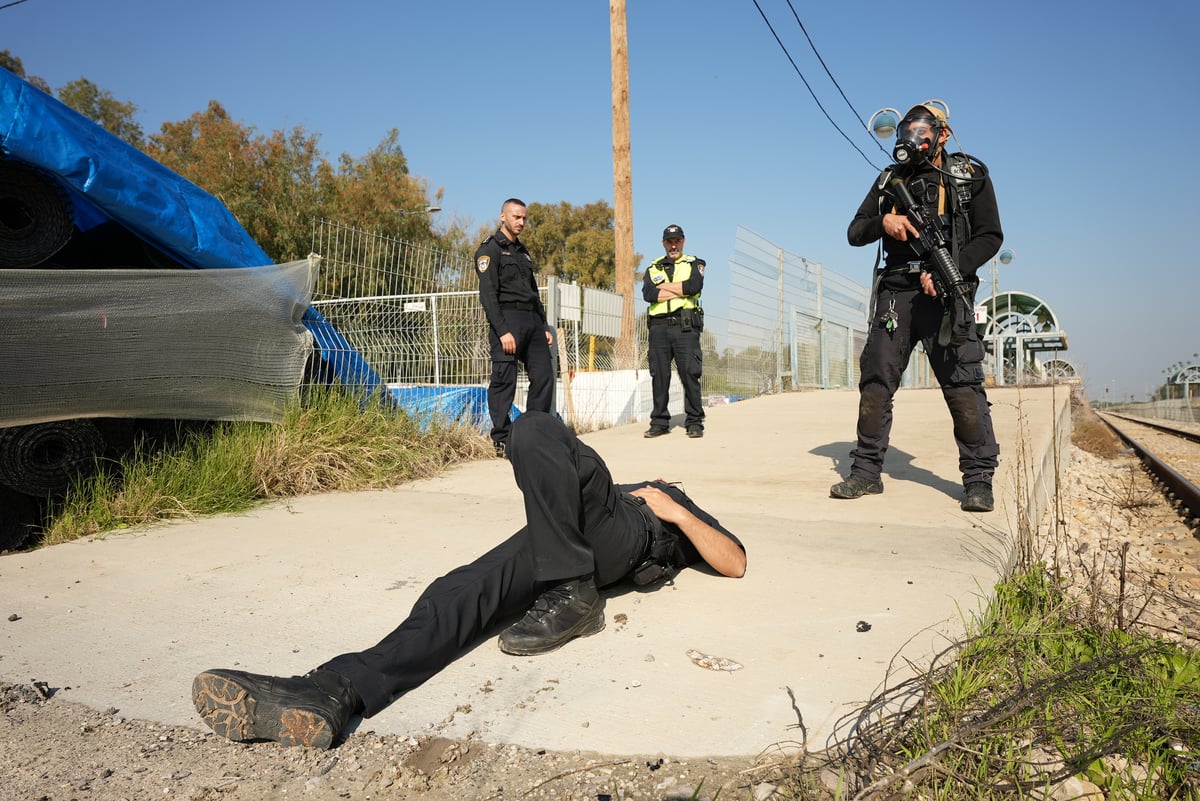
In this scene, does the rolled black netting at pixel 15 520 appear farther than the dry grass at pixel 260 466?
No

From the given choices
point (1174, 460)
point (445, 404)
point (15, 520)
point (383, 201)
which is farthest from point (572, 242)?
point (15, 520)

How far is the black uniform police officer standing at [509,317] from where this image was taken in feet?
19.4

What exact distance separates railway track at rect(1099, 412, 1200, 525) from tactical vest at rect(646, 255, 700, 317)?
4.11 metres

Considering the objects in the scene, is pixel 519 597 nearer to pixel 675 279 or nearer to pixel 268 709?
pixel 268 709

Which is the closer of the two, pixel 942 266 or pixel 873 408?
pixel 942 266

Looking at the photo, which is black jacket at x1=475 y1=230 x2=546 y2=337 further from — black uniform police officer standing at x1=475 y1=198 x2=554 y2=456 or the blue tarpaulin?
the blue tarpaulin

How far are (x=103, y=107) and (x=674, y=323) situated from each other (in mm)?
29062

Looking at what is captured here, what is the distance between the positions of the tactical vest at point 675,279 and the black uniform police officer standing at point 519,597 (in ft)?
15.6

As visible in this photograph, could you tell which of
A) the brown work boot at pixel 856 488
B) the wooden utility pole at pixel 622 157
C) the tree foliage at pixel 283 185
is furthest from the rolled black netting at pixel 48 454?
the tree foliage at pixel 283 185

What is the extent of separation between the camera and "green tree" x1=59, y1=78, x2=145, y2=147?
27.9m

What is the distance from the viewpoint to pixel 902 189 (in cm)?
411

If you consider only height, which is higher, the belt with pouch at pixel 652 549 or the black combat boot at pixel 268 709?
the belt with pouch at pixel 652 549

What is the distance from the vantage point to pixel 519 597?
2.52m

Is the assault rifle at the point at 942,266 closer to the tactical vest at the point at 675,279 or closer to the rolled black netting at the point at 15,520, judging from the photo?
the tactical vest at the point at 675,279
